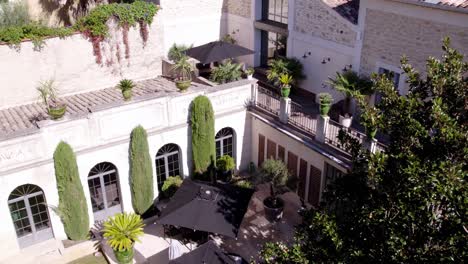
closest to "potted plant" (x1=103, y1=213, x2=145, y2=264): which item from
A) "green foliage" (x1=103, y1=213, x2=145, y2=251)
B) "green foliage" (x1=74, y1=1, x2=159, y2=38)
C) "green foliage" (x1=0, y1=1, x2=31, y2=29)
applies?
"green foliage" (x1=103, y1=213, x2=145, y2=251)

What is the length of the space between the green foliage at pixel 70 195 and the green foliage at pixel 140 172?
2006 millimetres

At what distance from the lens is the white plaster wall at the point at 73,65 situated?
765 inches

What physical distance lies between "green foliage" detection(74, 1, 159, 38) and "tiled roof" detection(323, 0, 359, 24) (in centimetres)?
892

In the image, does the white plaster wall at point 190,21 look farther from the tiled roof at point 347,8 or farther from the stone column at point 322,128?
the stone column at point 322,128

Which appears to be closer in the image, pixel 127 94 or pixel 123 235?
pixel 123 235

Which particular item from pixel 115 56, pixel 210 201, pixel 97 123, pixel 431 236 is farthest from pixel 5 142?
pixel 431 236

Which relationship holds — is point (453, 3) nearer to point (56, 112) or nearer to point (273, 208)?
point (273, 208)

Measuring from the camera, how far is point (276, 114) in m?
18.5

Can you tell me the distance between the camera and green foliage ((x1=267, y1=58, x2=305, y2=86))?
20547 millimetres

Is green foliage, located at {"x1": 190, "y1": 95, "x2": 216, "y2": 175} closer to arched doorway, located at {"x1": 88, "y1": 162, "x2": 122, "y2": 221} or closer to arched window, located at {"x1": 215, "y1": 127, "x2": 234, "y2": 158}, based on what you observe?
arched window, located at {"x1": 215, "y1": 127, "x2": 234, "y2": 158}

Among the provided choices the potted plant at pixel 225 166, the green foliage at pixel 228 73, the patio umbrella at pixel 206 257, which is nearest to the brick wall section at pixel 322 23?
the green foliage at pixel 228 73

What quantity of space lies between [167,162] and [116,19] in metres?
7.82

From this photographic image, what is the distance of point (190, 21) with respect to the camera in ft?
80.2

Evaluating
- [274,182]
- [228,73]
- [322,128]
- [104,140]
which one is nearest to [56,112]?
[104,140]
